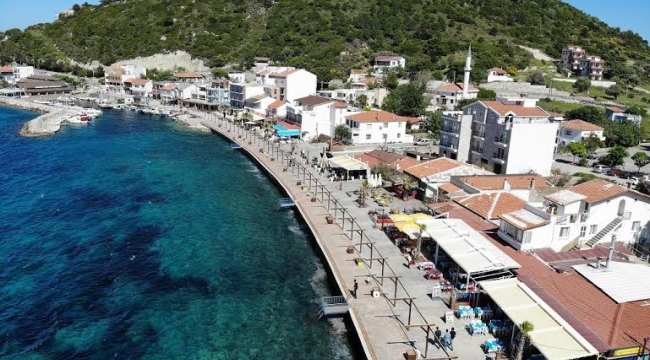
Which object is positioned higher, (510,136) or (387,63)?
(387,63)

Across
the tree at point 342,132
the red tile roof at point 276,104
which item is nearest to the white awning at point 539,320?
the tree at point 342,132

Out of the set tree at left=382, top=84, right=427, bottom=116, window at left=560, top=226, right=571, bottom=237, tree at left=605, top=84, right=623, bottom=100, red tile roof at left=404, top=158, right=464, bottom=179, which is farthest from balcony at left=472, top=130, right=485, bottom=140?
tree at left=605, top=84, right=623, bottom=100

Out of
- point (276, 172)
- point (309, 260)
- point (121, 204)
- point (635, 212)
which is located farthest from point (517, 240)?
point (121, 204)

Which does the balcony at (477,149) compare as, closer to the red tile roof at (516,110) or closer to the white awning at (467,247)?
the red tile roof at (516,110)

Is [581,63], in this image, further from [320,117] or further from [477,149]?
[477,149]

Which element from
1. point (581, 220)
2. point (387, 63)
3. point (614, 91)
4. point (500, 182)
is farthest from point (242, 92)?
point (614, 91)
